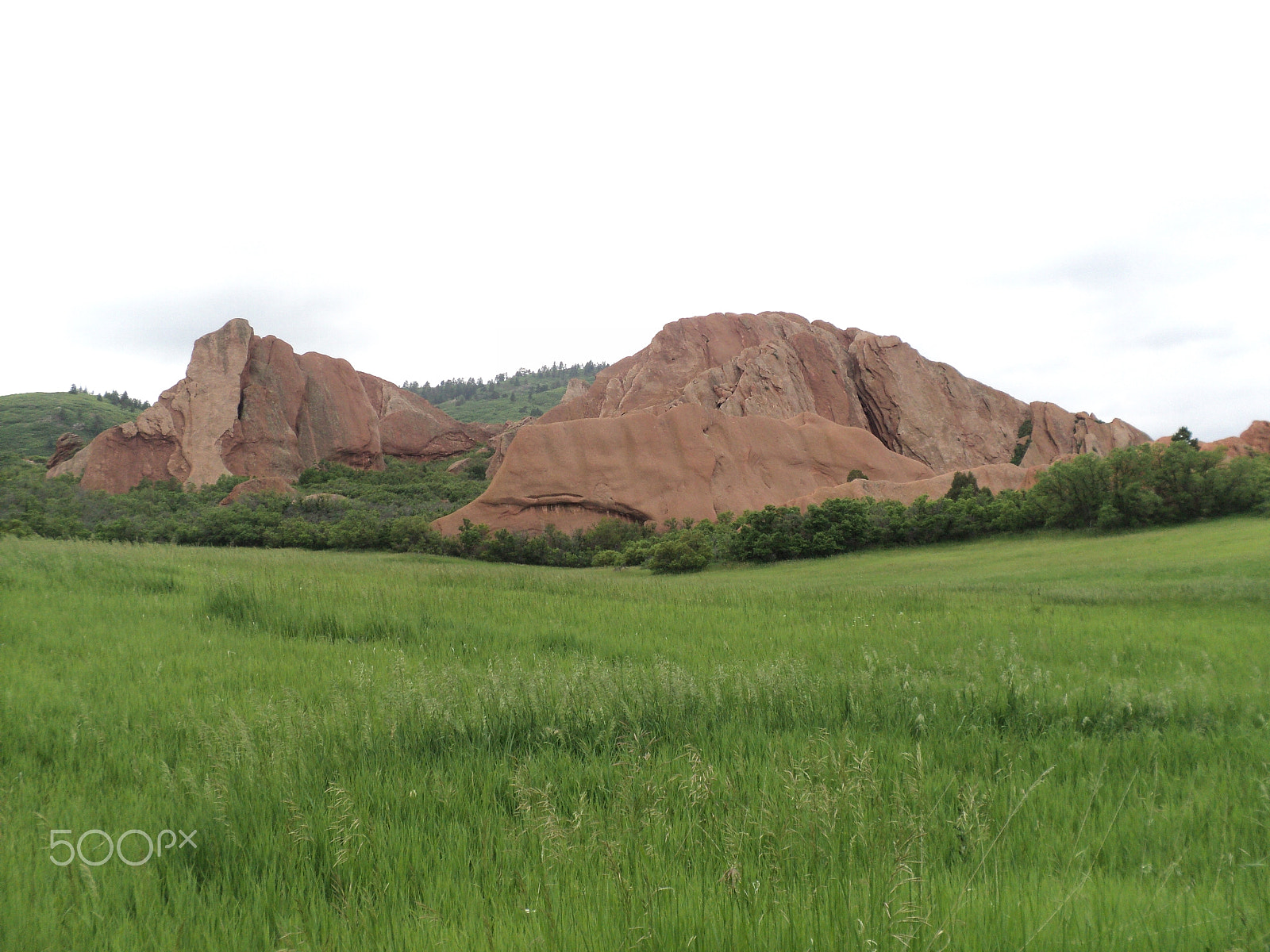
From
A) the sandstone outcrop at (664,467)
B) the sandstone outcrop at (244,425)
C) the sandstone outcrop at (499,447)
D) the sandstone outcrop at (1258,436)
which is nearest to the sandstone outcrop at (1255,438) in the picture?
the sandstone outcrop at (1258,436)

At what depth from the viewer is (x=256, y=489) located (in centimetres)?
5772

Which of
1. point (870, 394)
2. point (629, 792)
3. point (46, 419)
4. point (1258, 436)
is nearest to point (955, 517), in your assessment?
point (629, 792)

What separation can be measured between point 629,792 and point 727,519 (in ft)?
134

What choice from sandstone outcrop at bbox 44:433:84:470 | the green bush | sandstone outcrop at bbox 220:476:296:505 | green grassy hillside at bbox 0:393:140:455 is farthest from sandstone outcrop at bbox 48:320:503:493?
the green bush

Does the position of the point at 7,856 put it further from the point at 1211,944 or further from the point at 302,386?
the point at 302,386

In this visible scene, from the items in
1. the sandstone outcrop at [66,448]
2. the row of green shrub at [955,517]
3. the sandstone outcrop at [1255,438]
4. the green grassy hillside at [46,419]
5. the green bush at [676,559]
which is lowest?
the green bush at [676,559]

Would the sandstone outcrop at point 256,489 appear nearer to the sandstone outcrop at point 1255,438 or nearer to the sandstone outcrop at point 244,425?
the sandstone outcrop at point 244,425

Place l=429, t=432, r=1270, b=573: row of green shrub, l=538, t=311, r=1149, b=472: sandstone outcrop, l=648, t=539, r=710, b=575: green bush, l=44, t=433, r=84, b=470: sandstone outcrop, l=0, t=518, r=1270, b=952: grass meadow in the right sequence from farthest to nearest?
l=44, t=433, r=84, b=470: sandstone outcrop, l=538, t=311, r=1149, b=472: sandstone outcrop, l=648, t=539, r=710, b=575: green bush, l=429, t=432, r=1270, b=573: row of green shrub, l=0, t=518, r=1270, b=952: grass meadow

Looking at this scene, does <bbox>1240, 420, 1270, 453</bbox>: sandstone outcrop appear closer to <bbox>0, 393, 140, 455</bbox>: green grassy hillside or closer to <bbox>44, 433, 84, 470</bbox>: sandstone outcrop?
<bbox>44, 433, 84, 470</bbox>: sandstone outcrop

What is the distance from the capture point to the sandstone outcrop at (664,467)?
45781 millimetres

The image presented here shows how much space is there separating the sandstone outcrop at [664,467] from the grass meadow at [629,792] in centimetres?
3839

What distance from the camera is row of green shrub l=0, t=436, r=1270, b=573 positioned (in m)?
30.3

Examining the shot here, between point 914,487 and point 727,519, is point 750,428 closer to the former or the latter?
point 727,519

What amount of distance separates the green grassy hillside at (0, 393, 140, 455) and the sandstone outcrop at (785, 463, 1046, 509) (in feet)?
318
